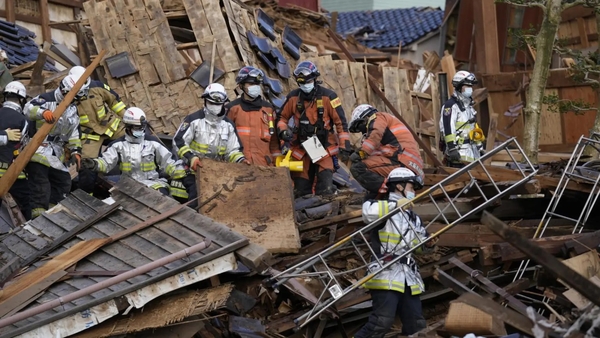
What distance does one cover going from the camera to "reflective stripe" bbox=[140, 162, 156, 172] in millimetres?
11258

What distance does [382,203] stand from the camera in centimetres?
872

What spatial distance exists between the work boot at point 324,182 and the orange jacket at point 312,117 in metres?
0.35

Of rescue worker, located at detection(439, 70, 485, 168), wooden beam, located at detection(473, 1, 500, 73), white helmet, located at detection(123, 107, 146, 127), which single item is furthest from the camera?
wooden beam, located at detection(473, 1, 500, 73)

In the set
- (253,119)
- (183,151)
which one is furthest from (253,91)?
(183,151)

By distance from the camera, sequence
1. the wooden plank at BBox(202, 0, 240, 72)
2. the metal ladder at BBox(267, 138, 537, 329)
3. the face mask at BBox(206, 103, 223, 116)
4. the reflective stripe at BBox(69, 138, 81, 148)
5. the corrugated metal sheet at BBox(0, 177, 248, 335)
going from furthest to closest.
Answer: the wooden plank at BBox(202, 0, 240, 72) → the reflective stripe at BBox(69, 138, 81, 148) → the face mask at BBox(206, 103, 223, 116) → the metal ladder at BBox(267, 138, 537, 329) → the corrugated metal sheet at BBox(0, 177, 248, 335)

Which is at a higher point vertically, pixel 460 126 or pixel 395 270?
pixel 395 270

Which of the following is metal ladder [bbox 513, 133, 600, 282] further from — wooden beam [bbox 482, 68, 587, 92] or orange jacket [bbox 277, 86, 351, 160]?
wooden beam [bbox 482, 68, 587, 92]

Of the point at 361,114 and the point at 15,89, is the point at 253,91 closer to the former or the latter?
the point at 361,114

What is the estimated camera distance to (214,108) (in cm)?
1156

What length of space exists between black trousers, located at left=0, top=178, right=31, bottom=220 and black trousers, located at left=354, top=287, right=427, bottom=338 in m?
4.86

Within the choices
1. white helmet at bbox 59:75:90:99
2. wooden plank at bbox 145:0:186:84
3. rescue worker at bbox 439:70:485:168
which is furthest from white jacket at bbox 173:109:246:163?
wooden plank at bbox 145:0:186:84

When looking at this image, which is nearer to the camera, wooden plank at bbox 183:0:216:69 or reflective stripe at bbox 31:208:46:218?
reflective stripe at bbox 31:208:46:218

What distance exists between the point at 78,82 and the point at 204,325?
3.63 meters

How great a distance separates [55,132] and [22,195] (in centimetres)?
84
